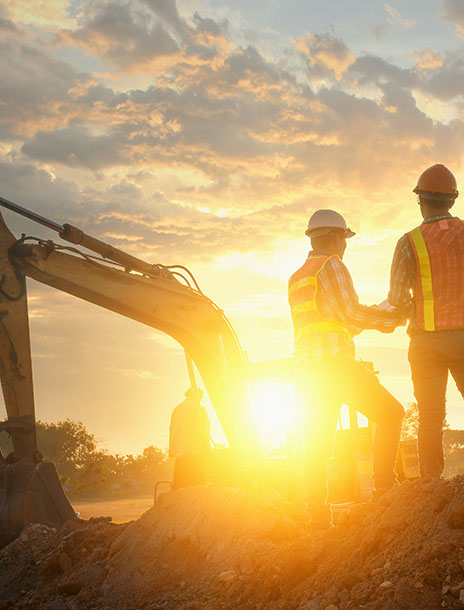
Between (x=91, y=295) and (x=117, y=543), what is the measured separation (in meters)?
3.74

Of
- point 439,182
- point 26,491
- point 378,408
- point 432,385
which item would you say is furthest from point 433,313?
point 26,491

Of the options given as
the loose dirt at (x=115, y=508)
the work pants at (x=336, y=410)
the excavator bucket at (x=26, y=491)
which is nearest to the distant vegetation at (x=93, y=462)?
the loose dirt at (x=115, y=508)

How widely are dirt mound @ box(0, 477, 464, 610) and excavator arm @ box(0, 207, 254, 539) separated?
6.42ft

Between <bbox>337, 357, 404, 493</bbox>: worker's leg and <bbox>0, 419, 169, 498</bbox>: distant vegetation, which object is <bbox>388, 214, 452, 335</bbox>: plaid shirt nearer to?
<bbox>337, 357, 404, 493</bbox>: worker's leg

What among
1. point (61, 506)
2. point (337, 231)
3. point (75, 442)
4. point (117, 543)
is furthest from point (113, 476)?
point (337, 231)

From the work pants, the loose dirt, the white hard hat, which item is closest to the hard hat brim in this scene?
the white hard hat

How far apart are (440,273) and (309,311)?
978mm

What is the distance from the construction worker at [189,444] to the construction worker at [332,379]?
3.65m

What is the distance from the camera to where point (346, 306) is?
5.09m

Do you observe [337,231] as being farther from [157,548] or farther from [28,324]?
[28,324]

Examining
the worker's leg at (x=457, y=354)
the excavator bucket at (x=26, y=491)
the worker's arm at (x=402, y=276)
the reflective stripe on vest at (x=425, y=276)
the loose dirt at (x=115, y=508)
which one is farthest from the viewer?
the loose dirt at (x=115, y=508)

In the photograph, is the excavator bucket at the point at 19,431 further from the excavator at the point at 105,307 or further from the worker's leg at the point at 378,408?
the worker's leg at the point at 378,408

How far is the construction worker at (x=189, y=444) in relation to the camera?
8.70 metres

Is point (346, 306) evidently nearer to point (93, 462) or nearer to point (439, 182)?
point (439, 182)
